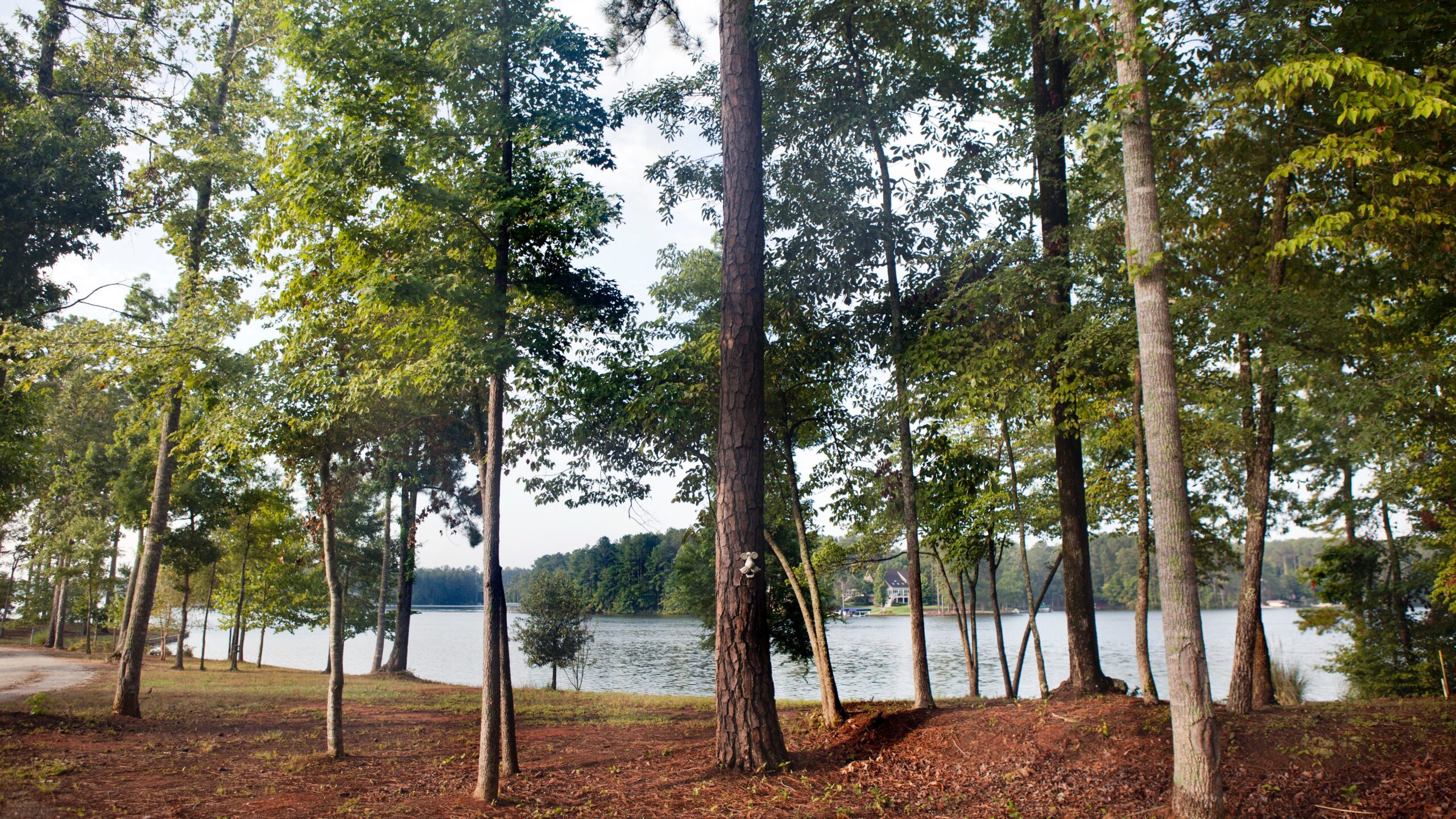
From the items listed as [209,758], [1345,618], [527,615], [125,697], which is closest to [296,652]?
[527,615]

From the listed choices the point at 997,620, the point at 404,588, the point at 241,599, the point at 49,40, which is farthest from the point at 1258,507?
the point at 241,599

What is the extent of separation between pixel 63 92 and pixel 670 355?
10.8m

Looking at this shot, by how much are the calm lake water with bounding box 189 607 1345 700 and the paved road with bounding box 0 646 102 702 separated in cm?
949

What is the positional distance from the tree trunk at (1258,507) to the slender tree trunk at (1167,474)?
11.4ft

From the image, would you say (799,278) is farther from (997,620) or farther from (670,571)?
(670,571)

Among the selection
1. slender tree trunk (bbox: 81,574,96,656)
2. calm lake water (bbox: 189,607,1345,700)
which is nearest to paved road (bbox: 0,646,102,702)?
slender tree trunk (bbox: 81,574,96,656)

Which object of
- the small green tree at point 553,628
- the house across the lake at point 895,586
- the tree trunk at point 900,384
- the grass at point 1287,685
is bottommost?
the house across the lake at point 895,586

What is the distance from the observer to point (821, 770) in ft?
22.9

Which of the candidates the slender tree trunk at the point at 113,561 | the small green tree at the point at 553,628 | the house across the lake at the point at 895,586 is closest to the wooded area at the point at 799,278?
the small green tree at the point at 553,628

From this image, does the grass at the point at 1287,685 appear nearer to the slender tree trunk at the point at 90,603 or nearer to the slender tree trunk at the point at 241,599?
the slender tree trunk at the point at 241,599

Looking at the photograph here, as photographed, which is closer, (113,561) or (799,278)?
(799,278)

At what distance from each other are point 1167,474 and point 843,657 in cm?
3092

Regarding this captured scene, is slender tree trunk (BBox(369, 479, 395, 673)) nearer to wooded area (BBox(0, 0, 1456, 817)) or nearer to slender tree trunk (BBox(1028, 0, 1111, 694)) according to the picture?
wooded area (BBox(0, 0, 1456, 817))

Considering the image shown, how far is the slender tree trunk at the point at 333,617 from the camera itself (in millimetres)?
8219
